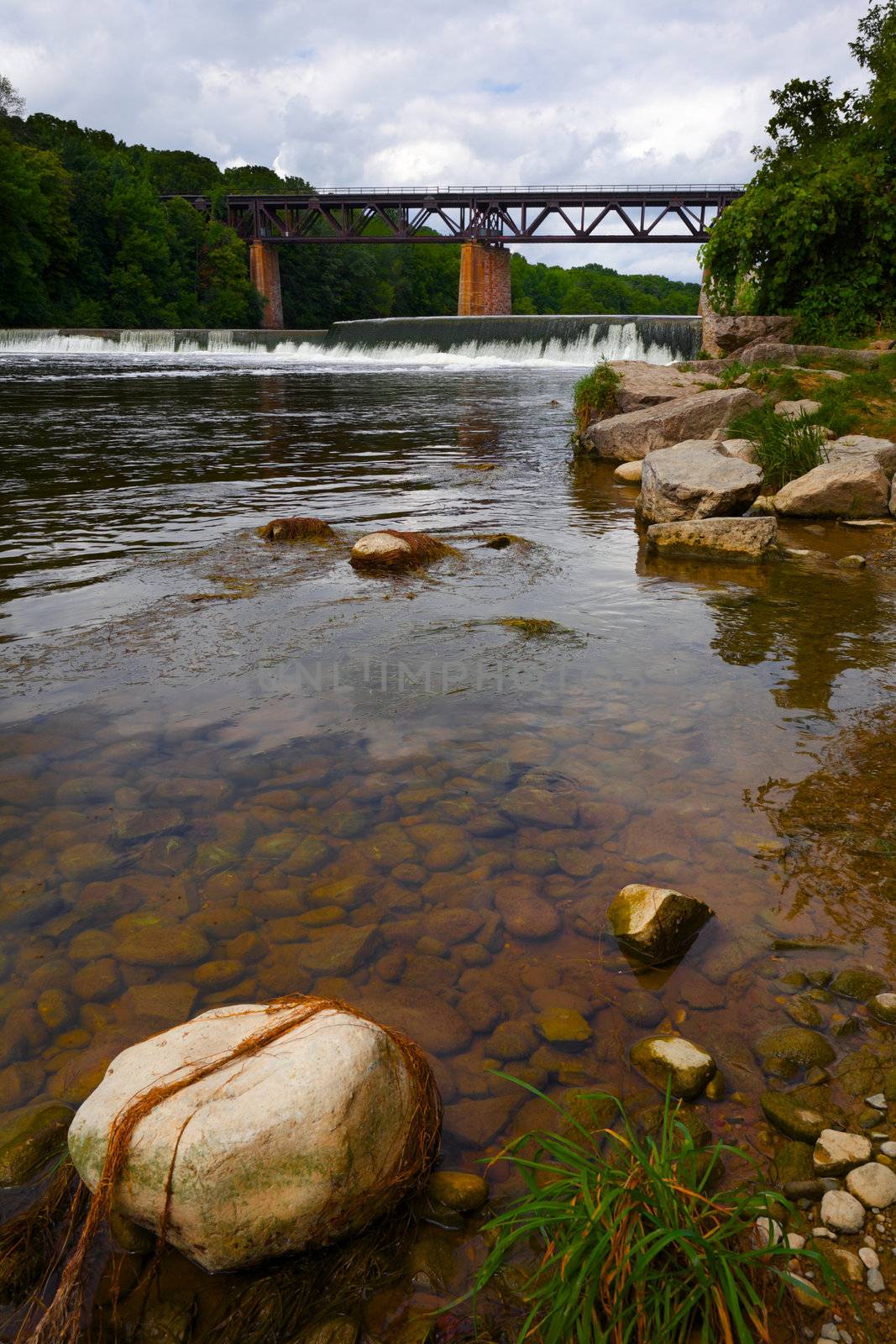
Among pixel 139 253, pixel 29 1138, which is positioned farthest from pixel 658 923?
pixel 139 253

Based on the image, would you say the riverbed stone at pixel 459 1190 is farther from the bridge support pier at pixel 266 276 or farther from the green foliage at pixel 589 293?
the green foliage at pixel 589 293

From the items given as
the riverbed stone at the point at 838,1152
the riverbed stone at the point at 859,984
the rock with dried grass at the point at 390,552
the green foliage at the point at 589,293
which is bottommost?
the riverbed stone at the point at 838,1152

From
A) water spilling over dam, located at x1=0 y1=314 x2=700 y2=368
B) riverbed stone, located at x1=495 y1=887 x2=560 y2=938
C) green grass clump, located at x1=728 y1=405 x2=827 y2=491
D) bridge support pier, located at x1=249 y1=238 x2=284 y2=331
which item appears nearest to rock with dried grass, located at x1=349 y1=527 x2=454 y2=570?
green grass clump, located at x1=728 y1=405 x2=827 y2=491

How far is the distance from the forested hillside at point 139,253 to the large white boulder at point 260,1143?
6467 cm

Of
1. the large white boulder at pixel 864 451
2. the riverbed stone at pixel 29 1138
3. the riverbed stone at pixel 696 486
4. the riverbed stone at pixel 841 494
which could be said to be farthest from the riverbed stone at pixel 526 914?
the large white boulder at pixel 864 451

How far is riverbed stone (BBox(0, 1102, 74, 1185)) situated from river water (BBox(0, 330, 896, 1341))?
68 mm

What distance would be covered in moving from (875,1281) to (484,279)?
69944 millimetres

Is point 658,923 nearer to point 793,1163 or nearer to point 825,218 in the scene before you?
point 793,1163

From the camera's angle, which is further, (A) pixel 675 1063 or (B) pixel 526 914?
(B) pixel 526 914

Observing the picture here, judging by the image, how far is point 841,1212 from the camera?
6.37 ft

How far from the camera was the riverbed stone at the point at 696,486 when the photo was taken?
27.4 feet

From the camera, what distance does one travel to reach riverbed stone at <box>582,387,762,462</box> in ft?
39.0

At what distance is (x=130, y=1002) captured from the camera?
2.70 metres

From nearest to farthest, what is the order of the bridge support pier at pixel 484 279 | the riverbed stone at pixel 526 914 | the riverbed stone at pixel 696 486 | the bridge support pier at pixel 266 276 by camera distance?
the riverbed stone at pixel 526 914
the riverbed stone at pixel 696 486
the bridge support pier at pixel 484 279
the bridge support pier at pixel 266 276
